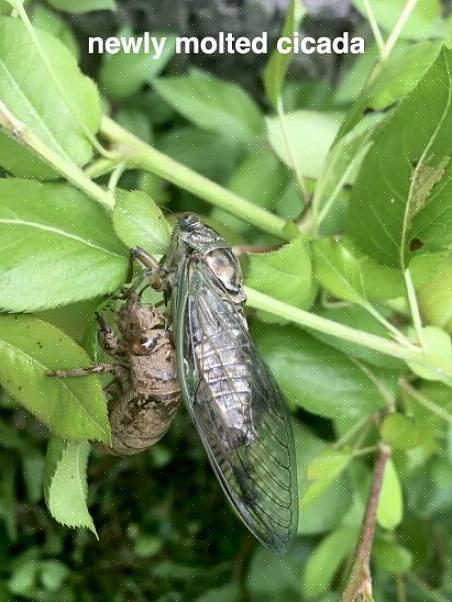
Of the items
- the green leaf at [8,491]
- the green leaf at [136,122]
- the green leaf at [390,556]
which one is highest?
the green leaf at [136,122]

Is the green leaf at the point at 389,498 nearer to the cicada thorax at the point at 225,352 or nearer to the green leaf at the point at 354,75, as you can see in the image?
the cicada thorax at the point at 225,352

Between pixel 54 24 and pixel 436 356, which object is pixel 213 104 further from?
pixel 436 356

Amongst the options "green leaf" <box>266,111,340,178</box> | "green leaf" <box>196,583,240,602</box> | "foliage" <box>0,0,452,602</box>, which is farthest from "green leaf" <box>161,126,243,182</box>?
"green leaf" <box>196,583,240,602</box>

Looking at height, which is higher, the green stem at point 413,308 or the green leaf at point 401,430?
the green stem at point 413,308

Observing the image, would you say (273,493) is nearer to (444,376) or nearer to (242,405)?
(242,405)

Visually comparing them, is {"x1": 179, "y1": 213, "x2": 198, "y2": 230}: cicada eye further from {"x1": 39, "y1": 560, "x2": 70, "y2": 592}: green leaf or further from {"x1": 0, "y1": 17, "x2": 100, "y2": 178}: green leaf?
{"x1": 39, "y1": 560, "x2": 70, "y2": 592}: green leaf

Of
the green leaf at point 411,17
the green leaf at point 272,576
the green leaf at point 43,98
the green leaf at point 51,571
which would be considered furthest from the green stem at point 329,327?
the green leaf at point 51,571

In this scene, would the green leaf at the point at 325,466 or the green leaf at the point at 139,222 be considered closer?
the green leaf at the point at 139,222
